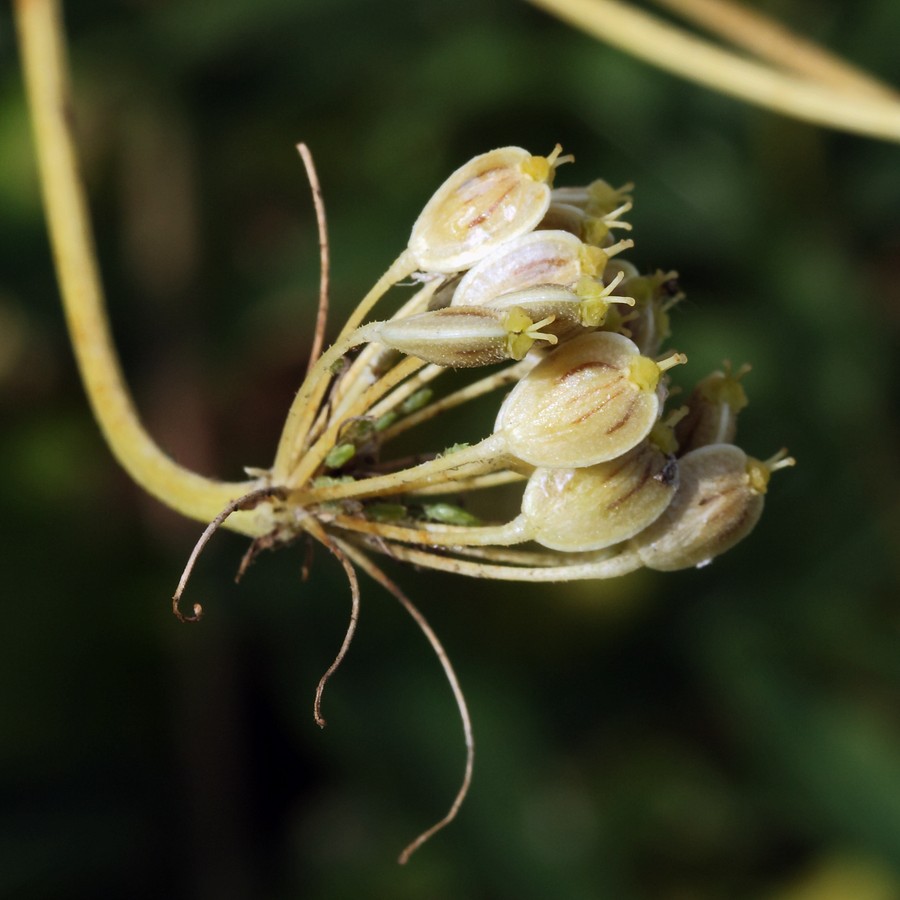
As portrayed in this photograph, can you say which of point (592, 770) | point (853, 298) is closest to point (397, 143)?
point (853, 298)

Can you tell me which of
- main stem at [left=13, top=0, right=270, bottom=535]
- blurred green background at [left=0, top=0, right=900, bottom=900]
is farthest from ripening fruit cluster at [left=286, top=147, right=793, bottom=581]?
blurred green background at [left=0, top=0, right=900, bottom=900]

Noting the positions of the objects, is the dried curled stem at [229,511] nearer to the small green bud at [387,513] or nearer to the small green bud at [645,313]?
the small green bud at [387,513]

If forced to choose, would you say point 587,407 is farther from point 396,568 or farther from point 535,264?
point 396,568

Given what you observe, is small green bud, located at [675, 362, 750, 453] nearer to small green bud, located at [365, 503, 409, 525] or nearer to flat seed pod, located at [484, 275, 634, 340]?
flat seed pod, located at [484, 275, 634, 340]

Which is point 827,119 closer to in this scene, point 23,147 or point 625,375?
point 625,375

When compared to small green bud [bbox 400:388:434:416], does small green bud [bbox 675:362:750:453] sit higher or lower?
higher

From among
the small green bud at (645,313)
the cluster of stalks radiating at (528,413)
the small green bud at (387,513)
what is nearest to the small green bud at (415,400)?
the cluster of stalks radiating at (528,413)
